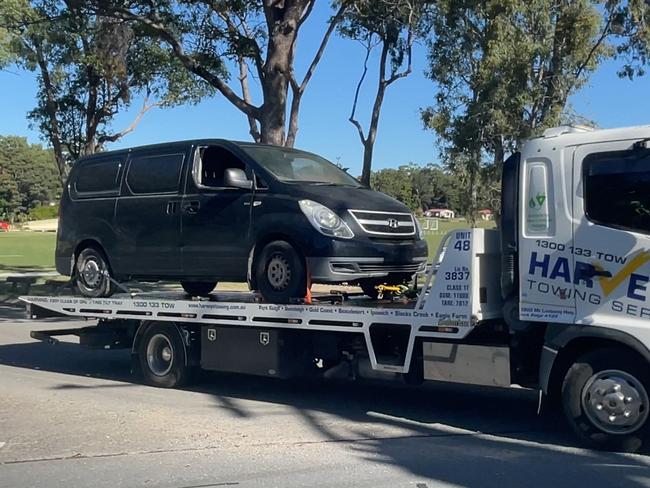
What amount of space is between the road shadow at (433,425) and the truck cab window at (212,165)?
2.35 m

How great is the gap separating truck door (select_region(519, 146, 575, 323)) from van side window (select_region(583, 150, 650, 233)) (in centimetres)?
18

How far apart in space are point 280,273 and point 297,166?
1.50 metres

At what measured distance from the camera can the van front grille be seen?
858cm

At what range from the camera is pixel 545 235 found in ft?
22.1

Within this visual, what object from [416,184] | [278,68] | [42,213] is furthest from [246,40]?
[42,213]

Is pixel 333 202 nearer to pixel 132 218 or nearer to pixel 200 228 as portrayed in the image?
pixel 200 228

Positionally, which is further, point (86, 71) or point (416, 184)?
point (416, 184)

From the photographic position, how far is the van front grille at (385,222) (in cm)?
858

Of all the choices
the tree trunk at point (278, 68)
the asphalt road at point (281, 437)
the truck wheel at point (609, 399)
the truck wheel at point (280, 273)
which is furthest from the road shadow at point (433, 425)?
the tree trunk at point (278, 68)

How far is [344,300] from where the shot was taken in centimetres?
923

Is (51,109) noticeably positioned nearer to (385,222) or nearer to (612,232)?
(385,222)

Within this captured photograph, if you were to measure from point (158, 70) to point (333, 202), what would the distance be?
17.4m

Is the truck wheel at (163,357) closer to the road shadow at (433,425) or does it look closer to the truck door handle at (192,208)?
the road shadow at (433,425)

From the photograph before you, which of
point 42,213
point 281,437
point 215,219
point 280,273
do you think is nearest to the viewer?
point 281,437
